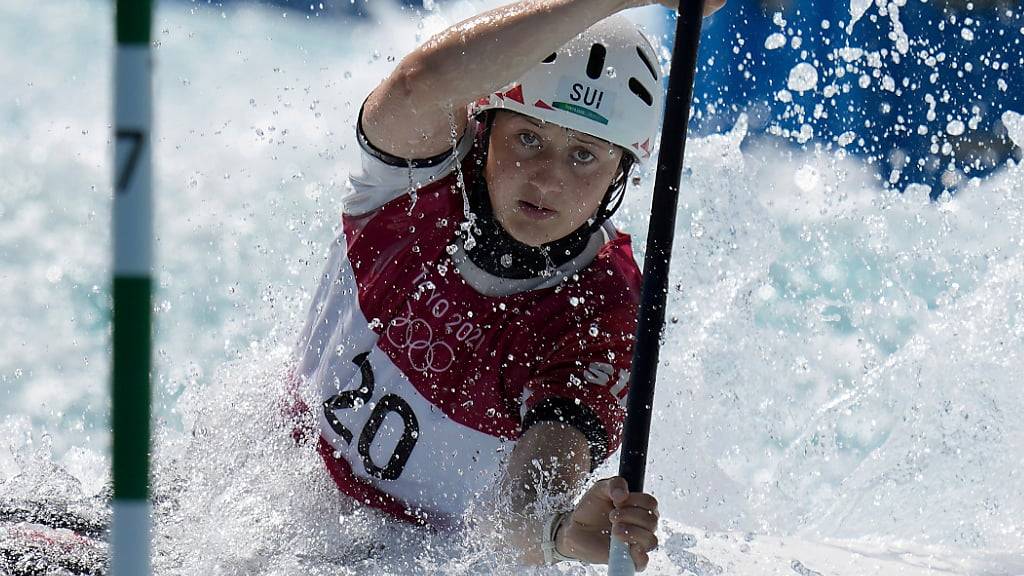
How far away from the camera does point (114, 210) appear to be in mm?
1073

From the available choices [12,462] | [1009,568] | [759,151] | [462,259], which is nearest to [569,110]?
[462,259]

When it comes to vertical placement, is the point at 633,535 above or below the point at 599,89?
below

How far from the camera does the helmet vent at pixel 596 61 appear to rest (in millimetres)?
2330

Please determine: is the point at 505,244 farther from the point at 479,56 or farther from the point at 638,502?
the point at 638,502

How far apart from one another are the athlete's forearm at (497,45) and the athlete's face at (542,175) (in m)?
0.32

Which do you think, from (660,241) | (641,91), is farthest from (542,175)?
(660,241)

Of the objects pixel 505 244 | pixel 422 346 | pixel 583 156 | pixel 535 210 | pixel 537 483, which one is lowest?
pixel 537 483

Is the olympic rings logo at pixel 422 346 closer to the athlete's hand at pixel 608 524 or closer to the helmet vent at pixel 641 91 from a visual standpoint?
the athlete's hand at pixel 608 524

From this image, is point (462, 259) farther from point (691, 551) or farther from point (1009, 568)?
point (1009, 568)

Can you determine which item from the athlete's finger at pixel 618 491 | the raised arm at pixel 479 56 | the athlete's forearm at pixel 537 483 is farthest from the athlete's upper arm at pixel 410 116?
the athlete's finger at pixel 618 491

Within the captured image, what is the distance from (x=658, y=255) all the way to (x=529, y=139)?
549 mm

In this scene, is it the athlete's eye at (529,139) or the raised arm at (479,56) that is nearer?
the raised arm at (479,56)

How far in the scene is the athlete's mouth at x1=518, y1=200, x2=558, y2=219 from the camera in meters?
2.27

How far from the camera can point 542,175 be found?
88.0 inches
